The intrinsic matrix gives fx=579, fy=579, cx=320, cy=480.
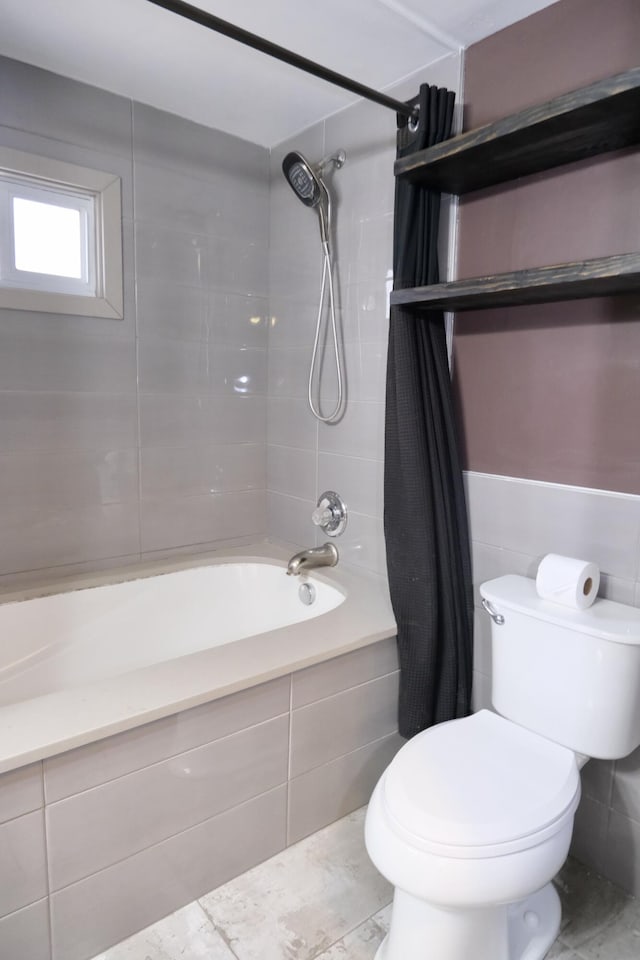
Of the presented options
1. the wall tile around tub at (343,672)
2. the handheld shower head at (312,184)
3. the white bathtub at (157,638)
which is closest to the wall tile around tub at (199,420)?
the white bathtub at (157,638)

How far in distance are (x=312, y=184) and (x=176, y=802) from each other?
6.44 feet

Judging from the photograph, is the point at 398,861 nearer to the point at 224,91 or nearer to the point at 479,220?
the point at 479,220

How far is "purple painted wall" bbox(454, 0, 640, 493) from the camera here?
4.73ft

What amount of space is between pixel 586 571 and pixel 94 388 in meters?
1.70

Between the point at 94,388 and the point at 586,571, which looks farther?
the point at 94,388

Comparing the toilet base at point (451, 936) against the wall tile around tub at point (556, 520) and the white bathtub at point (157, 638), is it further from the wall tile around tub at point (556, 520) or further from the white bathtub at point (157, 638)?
the wall tile around tub at point (556, 520)

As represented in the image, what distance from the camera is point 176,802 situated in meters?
1.38

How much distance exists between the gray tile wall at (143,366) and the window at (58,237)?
4cm

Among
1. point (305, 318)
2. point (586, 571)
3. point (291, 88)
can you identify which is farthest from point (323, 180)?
point (586, 571)

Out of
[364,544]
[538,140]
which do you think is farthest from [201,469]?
[538,140]

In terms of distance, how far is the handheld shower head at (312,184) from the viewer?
2043 millimetres

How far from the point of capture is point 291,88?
196 cm

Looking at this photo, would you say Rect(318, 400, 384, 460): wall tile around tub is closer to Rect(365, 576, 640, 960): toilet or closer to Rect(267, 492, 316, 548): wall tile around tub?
Rect(267, 492, 316, 548): wall tile around tub

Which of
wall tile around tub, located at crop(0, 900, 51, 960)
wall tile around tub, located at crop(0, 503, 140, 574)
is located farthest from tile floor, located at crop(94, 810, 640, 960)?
wall tile around tub, located at crop(0, 503, 140, 574)
